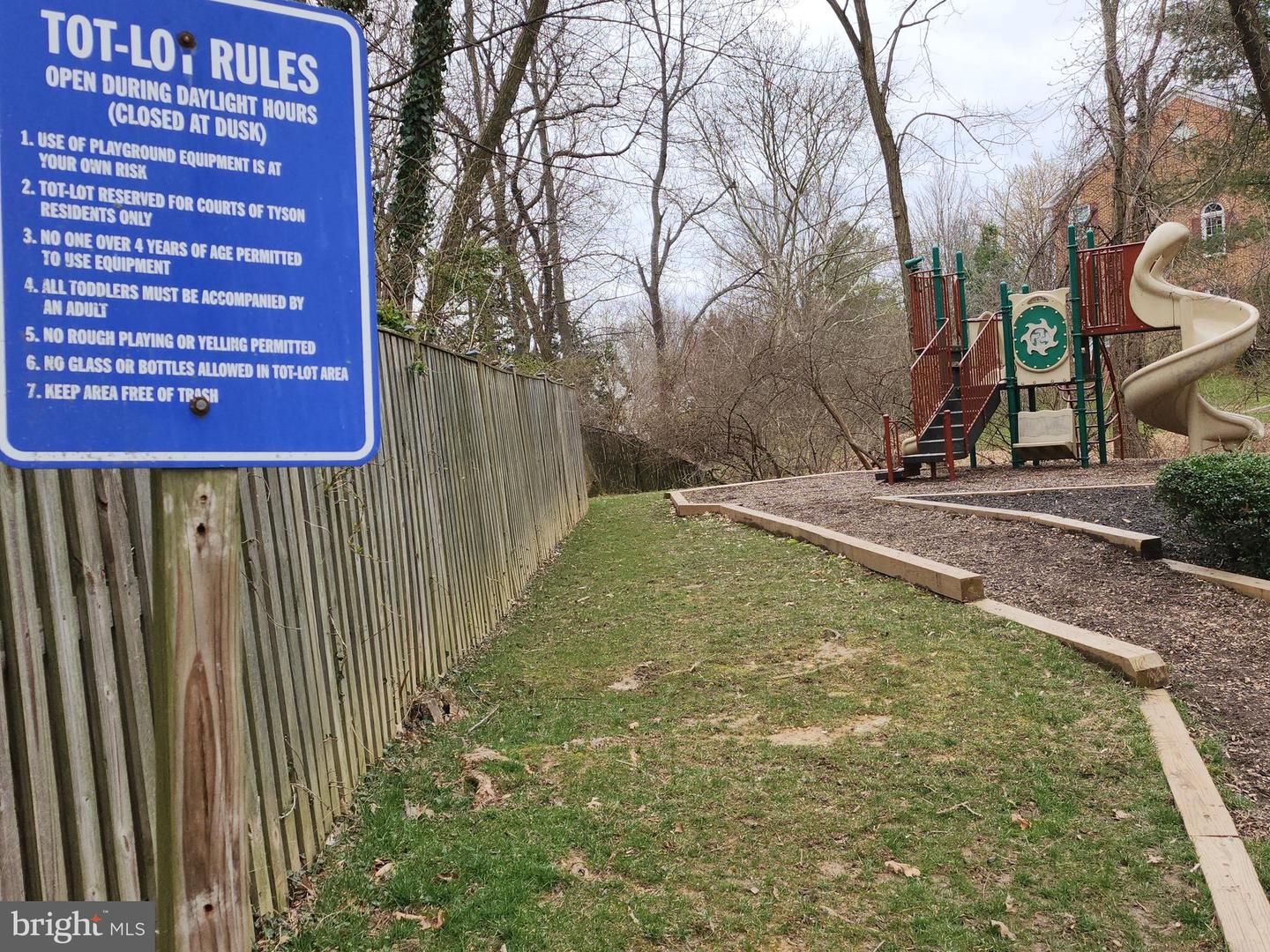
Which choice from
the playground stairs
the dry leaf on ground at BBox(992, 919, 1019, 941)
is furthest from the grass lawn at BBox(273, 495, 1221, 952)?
the playground stairs

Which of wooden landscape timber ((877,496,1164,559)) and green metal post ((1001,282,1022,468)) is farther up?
green metal post ((1001,282,1022,468))

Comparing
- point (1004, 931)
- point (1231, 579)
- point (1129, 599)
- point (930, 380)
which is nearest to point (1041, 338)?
point (930, 380)

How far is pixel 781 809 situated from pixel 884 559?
14.1 feet

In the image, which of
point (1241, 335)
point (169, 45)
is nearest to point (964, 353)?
point (1241, 335)

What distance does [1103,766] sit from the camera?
3980mm

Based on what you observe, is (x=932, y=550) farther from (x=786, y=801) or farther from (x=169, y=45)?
(x=169, y=45)

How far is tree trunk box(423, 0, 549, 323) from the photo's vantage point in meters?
8.73

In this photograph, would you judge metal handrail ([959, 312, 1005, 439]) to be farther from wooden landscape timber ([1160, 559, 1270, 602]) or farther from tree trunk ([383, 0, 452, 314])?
tree trunk ([383, 0, 452, 314])

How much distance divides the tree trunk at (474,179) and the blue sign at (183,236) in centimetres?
635

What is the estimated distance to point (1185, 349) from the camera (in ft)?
42.5

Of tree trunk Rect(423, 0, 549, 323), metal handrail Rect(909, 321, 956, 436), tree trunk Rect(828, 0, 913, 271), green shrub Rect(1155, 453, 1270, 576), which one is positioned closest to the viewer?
green shrub Rect(1155, 453, 1270, 576)

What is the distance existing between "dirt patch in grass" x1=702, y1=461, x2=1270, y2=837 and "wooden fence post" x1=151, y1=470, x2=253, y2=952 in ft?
12.3

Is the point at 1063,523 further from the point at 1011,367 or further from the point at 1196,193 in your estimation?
the point at 1196,193

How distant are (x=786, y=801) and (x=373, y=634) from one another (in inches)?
83.0
